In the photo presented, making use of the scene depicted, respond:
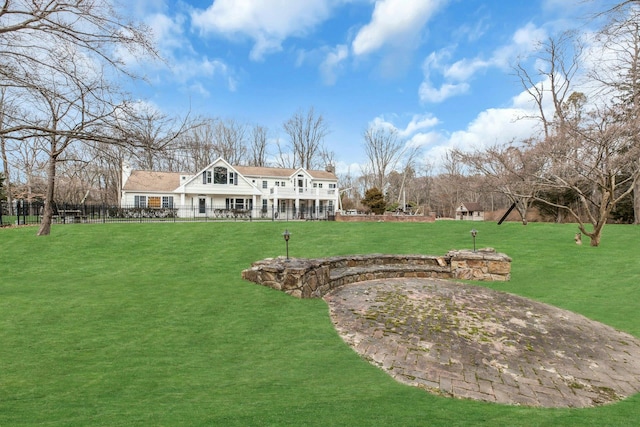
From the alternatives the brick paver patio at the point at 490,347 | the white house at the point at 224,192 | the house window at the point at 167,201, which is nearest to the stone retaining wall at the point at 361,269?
the brick paver patio at the point at 490,347

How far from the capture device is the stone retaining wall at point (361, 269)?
22.7 ft

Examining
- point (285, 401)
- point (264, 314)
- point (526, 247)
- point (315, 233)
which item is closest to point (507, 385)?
point (285, 401)

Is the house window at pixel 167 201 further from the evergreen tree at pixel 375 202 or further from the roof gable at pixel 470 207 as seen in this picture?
the roof gable at pixel 470 207

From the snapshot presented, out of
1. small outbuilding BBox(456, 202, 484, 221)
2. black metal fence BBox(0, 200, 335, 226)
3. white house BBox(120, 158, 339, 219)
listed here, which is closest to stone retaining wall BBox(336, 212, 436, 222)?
black metal fence BBox(0, 200, 335, 226)

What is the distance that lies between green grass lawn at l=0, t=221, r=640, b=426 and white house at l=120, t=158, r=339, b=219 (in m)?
18.3

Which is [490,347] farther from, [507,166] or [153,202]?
[153,202]

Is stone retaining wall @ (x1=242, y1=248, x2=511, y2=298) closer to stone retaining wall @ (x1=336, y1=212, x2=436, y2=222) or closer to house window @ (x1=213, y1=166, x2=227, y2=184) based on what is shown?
stone retaining wall @ (x1=336, y1=212, x2=436, y2=222)

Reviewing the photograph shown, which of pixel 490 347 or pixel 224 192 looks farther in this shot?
pixel 224 192

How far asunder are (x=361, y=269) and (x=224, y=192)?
79.3ft

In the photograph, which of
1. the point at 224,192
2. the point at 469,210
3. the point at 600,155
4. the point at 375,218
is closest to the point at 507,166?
the point at 600,155

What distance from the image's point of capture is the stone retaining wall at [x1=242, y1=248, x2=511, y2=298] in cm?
693

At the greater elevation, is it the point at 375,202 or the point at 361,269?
the point at 375,202

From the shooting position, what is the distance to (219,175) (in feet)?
100

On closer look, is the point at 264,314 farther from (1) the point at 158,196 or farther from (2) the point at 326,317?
(1) the point at 158,196
